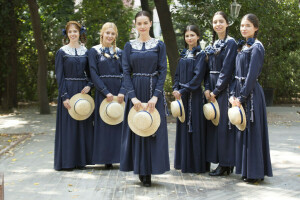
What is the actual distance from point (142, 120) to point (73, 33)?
2314 mm

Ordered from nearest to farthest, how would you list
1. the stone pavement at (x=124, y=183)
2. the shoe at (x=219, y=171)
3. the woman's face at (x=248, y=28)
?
the stone pavement at (x=124, y=183), the woman's face at (x=248, y=28), the shoe at (x=219, y=171)

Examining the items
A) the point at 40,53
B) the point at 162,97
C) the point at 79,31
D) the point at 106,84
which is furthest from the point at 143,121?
the point at 40,53

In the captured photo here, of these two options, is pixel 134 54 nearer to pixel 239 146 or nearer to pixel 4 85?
pixel 239 146

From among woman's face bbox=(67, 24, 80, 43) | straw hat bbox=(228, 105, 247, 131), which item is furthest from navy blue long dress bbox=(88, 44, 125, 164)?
straw hat bbox=(228, 105, 247, 131)

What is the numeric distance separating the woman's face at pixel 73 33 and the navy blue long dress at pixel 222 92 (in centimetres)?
218

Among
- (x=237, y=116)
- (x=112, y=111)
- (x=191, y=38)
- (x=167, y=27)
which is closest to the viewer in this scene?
(x=237, y=116)

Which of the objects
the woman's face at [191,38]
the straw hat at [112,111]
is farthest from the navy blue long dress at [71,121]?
A: the woman's face at [191,38]

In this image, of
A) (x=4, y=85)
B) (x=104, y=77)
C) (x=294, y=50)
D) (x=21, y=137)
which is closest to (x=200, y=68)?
(x=104, y=77)

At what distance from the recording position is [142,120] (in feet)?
18.3

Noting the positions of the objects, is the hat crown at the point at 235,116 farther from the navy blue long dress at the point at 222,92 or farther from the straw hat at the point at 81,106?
the straw hat at the point at 81,106

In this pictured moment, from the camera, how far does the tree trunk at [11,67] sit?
17703 mm

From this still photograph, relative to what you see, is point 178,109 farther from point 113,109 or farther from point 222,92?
point 113,109

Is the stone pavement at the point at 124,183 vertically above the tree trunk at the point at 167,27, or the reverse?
the tree trunk at the point at 167,27

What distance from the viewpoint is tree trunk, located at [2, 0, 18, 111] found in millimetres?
17703
